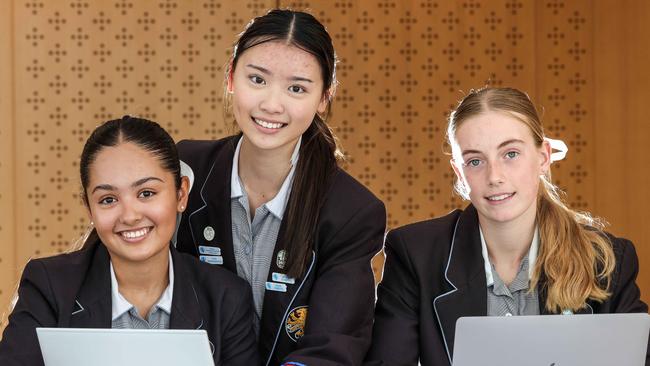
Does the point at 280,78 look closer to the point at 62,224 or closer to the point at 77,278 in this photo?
the point at 77,278

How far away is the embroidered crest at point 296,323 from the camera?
124 inches

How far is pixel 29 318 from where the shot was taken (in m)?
2.77

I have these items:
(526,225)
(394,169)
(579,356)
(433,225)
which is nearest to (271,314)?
(433,225)

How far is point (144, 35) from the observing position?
20.6 feet

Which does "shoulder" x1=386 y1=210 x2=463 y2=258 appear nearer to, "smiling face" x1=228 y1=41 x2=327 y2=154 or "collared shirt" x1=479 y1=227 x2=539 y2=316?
"collared shirt" x1=479 y1=227 x2=539 y2=316

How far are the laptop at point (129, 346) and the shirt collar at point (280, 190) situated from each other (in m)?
1.04

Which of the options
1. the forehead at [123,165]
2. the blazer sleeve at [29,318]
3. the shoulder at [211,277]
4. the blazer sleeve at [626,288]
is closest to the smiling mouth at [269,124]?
the forehead at [123,165]

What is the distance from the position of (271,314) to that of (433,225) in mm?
638

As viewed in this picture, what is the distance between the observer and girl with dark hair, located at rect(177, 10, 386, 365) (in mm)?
3109

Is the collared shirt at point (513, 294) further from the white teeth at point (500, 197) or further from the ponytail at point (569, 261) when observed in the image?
the white teeth at point (500, 197)

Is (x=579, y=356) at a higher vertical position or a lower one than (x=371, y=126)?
lower

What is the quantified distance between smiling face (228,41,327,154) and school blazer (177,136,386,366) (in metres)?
0.25

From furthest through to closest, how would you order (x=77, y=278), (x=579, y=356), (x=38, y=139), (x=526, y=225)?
(x=38, y=139), (x=526, y=225), (x=77, y=278), (x=579, y=356)

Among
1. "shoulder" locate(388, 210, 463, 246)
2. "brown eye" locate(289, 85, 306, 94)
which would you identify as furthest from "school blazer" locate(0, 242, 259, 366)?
"brown eye" locate(289, 85, 306, 94)
